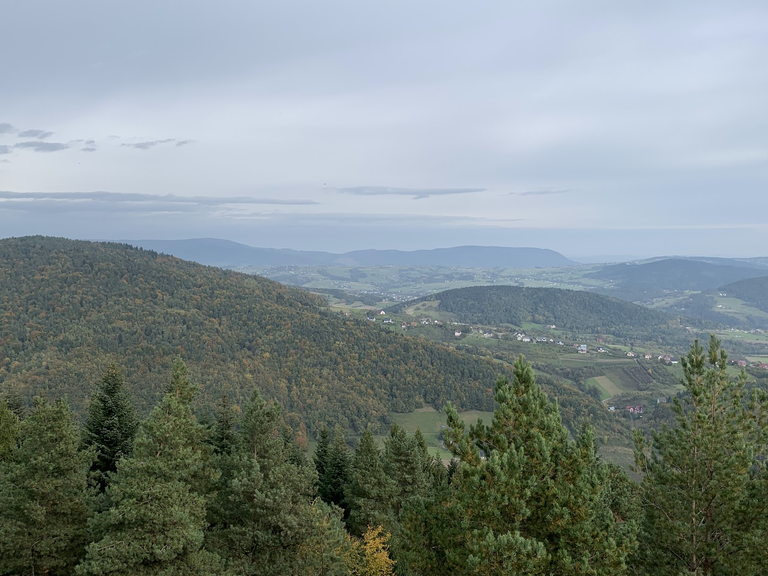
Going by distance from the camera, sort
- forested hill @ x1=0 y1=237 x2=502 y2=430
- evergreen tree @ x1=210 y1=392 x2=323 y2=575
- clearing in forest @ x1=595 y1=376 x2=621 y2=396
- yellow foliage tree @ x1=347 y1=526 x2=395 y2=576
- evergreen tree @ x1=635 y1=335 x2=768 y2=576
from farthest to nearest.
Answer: clearing in forest @ x1=595 y1=376 x2=621 y2=396 → forested hill @ x1=0 y1=237 x2=502 y2=430 → yellow foliage tree @ x1=347 y1=526 x2=395 y2=576 → evergreen tree @ x1=210 y1=392 x2=323 y2=575 → evergreen tree @ x1=635 y1=335 x2=768 y2=576

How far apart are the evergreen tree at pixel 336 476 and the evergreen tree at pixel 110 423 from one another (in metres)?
18.3

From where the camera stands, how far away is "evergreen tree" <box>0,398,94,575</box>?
18188mm

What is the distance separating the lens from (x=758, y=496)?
43.8 ft

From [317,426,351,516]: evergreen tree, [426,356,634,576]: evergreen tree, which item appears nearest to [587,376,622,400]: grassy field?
[317,426,351,516]: evergreen tree

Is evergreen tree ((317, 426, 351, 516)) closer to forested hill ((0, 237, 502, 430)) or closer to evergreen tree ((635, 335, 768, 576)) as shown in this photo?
evergreen tree ((635, 335, 768, 576))

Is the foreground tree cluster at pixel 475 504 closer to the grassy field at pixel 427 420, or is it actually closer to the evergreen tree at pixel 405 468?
the evergreen tree at pixel 405 468

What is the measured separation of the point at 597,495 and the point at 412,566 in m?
5.74

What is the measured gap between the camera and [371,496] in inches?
1366

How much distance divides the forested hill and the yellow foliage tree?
102691 millimetres

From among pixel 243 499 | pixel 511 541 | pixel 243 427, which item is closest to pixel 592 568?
pixel 511 541

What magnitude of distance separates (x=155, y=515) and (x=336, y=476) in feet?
99.0

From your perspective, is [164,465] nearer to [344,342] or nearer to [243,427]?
[243,427]

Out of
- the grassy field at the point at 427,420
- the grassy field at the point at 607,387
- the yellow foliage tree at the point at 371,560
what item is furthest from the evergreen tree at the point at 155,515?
the grassy field at the point at 607,387

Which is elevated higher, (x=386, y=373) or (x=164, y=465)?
(x=164, y=465)
